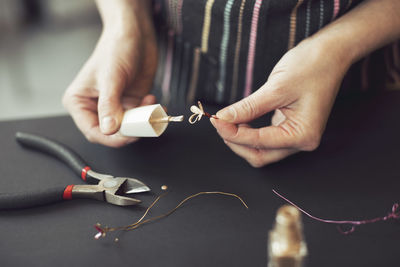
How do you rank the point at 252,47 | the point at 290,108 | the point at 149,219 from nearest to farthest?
the point at 149,219, the point at 290,108, the point at 252,47

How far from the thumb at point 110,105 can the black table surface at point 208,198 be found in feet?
0.20

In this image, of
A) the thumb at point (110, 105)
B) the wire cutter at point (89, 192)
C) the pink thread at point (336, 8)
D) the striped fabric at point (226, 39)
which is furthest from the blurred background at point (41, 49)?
the pink thread at point (336, 8)

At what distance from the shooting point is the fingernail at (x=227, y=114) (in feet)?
2.22

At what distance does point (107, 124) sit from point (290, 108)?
328 mm

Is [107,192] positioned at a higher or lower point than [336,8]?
lower

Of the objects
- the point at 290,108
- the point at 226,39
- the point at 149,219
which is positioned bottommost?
the point at 149,219

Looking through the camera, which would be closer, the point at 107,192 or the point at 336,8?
the point at 107,192

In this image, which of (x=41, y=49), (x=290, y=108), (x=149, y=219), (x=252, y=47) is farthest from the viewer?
(x=41, y=49)

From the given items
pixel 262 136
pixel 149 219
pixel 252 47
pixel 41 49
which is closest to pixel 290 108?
pixel 262 136

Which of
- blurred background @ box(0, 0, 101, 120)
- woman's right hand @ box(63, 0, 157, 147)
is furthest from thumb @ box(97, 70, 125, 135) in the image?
blurred background @ box(0, 0, 101, 120)

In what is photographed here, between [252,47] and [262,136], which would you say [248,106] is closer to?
[262,136]

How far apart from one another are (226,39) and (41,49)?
200 centimetres

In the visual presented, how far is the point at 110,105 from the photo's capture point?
30.5 inches

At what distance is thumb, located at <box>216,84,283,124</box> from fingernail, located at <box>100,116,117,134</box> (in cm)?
20
